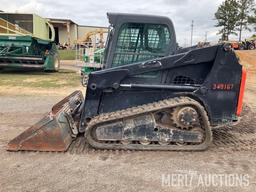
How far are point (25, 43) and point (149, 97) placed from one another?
463 inches

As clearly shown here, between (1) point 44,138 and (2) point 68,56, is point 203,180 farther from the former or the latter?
(2) point 68,56

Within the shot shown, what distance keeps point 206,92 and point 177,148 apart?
99 centimetres

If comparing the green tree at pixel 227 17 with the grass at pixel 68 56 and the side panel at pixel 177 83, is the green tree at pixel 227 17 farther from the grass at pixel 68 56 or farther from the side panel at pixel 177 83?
the side panel at pixel 177 83

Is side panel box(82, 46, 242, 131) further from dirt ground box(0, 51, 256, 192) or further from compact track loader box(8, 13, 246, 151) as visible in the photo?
dirt ground box(0, 51, 256, 192)

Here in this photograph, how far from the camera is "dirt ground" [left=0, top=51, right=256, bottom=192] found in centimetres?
353

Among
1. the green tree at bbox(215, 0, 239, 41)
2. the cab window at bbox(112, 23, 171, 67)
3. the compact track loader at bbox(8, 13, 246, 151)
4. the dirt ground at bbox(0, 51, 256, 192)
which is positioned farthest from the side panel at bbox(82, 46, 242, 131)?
the green tree at bbox(215, 0, 239, 41)

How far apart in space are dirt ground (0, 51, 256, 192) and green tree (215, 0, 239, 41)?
41.6 m

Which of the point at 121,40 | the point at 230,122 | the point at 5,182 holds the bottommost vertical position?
the point at 5,182

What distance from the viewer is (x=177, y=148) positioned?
4.62 metres

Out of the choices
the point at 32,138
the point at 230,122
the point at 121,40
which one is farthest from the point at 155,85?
the point at 32,138

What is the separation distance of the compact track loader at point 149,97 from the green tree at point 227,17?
40949 millimetres

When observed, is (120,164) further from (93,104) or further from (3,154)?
(3,154)

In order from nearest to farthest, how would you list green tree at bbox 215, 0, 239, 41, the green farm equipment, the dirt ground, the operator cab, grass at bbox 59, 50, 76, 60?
the dirt ground, the operator cab, the green farm equipment, grass at bbox 59, 50, 76, 60, green tree at bbox 215, 0, 239, 41

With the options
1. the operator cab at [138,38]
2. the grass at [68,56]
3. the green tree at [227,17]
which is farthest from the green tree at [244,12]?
the operator cab at [138,38]
